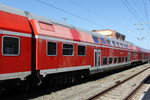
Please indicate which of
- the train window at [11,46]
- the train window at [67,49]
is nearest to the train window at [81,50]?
the train window at [67,49]

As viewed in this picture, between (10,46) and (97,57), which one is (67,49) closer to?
(10,46)

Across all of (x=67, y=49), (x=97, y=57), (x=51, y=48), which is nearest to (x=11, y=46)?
(x=51, y=48)

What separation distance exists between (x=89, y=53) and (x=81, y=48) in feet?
3.74

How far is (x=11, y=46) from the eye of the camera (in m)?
6.12

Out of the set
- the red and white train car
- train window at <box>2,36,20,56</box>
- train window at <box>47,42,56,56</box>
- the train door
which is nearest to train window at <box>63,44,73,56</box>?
the red and white train car

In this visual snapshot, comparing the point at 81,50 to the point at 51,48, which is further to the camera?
the point at 81,50

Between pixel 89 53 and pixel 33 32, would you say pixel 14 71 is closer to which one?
pixel 33 32

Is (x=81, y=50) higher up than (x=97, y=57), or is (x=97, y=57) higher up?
(x=81, y=50)

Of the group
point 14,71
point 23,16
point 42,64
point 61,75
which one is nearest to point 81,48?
point 61,75

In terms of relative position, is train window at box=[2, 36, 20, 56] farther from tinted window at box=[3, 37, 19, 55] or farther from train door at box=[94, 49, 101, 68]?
train door at box=[94, 49, 101, 68]

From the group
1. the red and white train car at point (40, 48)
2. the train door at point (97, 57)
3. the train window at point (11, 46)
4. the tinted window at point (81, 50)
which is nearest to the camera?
the train window at point (11, 46)

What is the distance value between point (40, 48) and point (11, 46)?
1.39 meters

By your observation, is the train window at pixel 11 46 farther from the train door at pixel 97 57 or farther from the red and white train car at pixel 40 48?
the train door at pixel 97 57

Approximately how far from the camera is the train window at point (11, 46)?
19.4 feet
